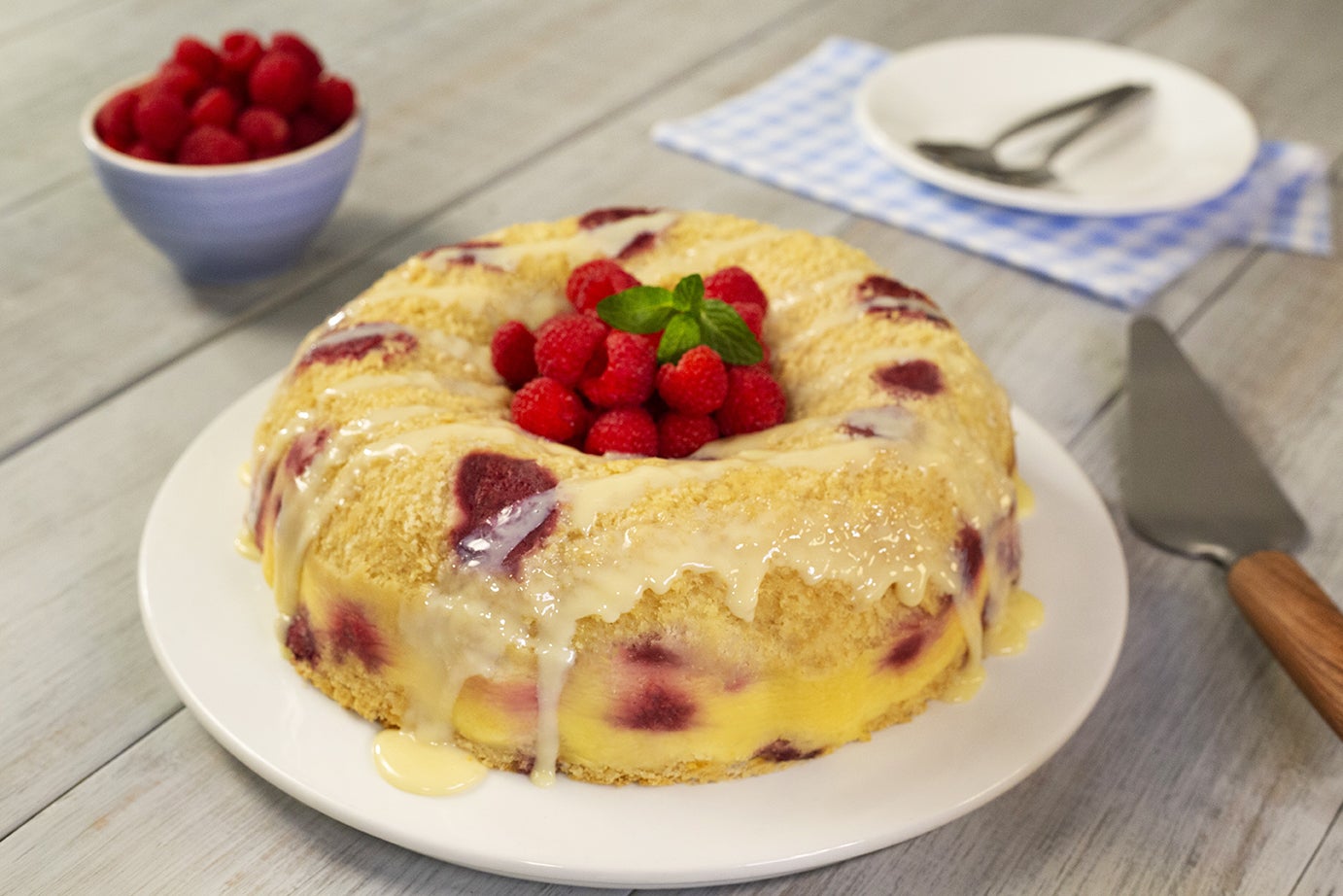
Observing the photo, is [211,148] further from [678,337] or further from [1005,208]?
[1005,208]

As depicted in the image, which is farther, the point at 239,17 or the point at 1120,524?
the point at 239,17

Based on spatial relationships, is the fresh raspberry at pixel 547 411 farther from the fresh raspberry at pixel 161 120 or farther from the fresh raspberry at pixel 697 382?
the fresh raspberry at pixel 161 120

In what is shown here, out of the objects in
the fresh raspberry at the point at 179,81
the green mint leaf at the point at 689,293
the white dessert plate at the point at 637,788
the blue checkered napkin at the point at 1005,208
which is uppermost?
the green mint leaf at the point at 689,293

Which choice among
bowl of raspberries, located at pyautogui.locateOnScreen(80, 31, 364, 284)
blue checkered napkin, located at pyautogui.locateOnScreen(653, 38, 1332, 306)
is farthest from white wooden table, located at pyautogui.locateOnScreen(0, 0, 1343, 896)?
bowl of raspberries, located at pyautogui.locateOnScreen(80, 31, 364, 284)

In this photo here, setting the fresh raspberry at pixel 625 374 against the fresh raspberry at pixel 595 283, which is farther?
the fresh raspberry at pixel 595 283

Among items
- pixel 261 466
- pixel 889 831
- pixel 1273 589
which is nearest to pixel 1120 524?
pixel 1273 589

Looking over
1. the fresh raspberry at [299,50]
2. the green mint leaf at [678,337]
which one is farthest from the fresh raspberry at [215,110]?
the green mint leaf at [678,337]

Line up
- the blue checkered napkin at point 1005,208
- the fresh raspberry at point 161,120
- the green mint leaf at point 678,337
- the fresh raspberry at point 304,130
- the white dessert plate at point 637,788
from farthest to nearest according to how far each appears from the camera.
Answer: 1. the blue checkered napkin at point 1005,208
2. the fresh raspberry at point 304,130
3. the fresh raspberry at point 161,120
4. the green mint leaf at point 678,337
5. the white dessert plate at point 637,788

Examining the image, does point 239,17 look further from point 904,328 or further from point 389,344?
point 904,328
